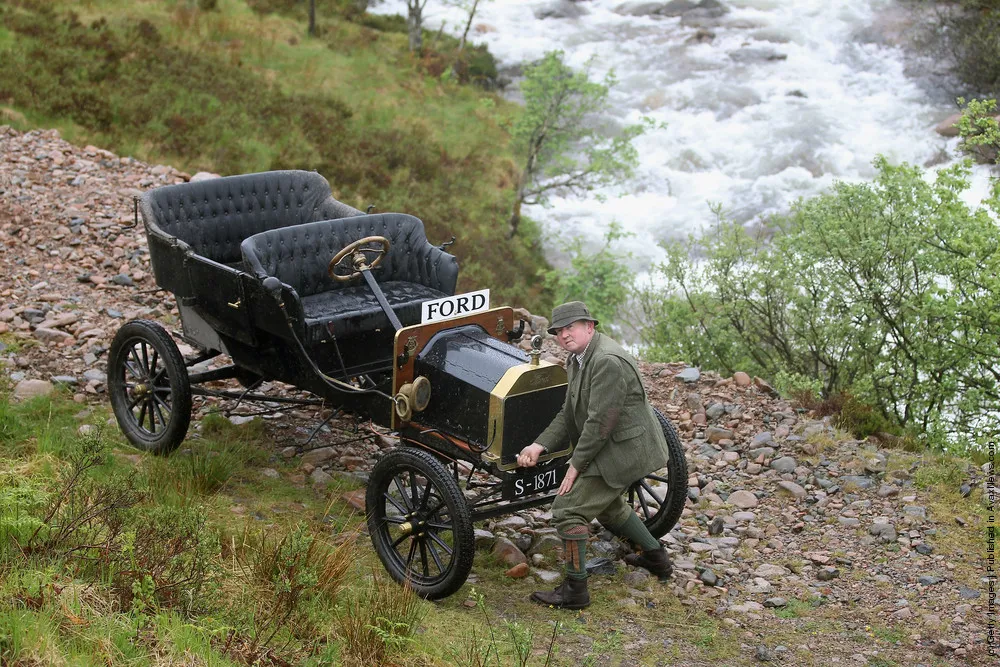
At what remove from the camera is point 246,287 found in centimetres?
659

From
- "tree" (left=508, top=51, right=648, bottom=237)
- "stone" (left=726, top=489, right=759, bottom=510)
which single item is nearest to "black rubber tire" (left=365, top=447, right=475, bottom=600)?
"stone" (left=726, top=489, right=759, bottom=510)

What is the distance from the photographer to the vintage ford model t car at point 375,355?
230 inches

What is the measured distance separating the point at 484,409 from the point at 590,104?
50.6 feet

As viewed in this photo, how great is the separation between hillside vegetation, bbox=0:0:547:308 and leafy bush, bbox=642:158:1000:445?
4636 mm

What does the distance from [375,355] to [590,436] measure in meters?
2.02

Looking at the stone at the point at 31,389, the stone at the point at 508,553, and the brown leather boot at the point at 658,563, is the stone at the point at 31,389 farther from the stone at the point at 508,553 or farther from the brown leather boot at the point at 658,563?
the brown leather boot at the point at 658,563

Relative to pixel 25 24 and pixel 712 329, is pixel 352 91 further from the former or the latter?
pixel 712 329

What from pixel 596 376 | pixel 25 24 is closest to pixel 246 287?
pixel 596 376

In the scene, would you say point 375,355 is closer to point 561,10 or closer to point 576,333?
point 576,333

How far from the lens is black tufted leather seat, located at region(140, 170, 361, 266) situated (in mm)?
8078

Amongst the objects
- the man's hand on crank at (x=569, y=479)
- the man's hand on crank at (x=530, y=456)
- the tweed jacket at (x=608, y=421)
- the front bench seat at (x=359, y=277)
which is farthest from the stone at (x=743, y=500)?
the front bench seat at (x=359, y=277)

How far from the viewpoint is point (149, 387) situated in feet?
24.1

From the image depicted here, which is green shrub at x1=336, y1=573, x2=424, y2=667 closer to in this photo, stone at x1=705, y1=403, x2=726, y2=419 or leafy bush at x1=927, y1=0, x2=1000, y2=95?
stone at x1=705, y1=403, x2=726, y2=419

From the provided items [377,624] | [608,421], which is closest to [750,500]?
[608,421]
